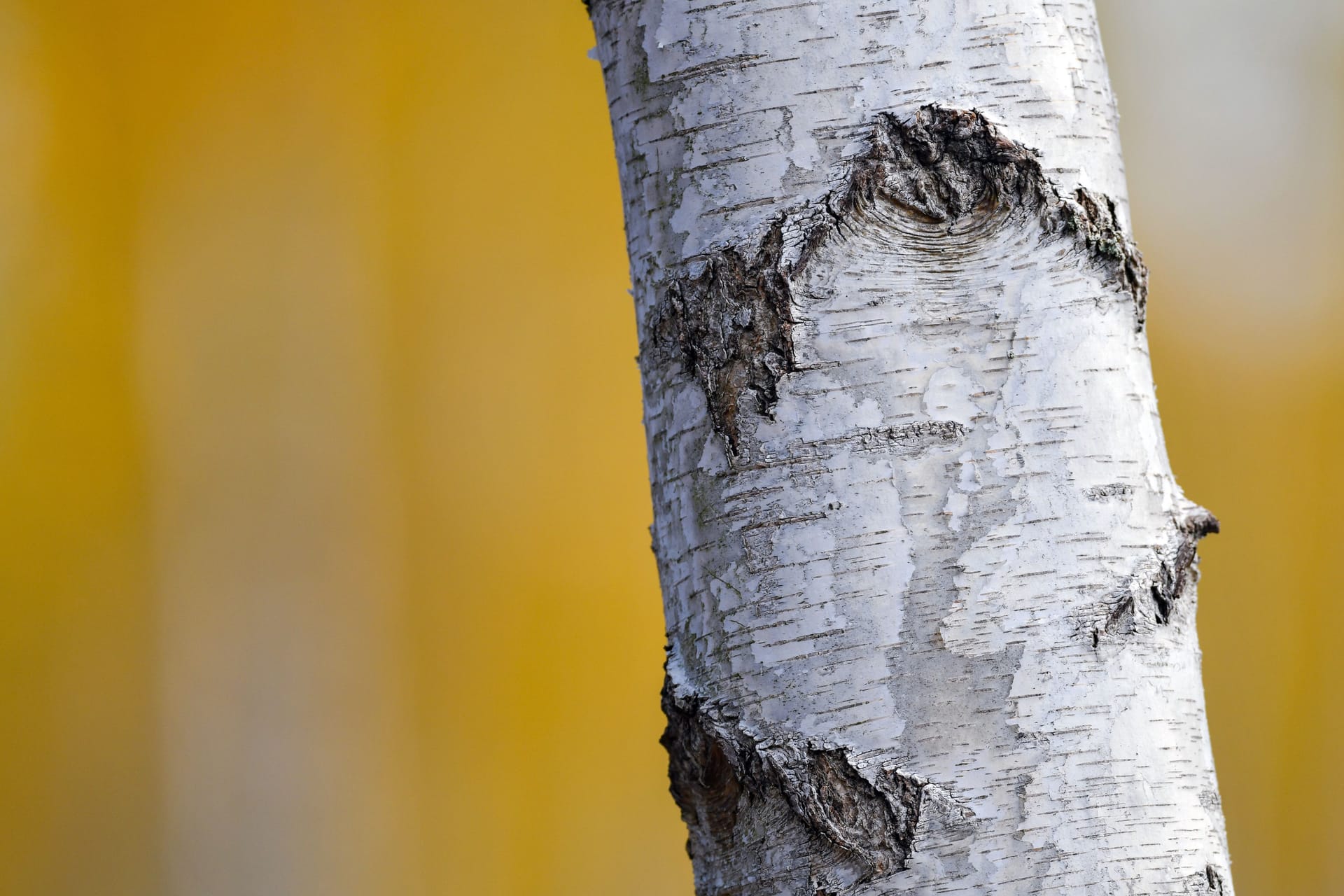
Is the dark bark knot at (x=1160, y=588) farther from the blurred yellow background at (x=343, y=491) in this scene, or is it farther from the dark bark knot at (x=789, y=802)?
the blurred yellow background at (x=343, y=491)

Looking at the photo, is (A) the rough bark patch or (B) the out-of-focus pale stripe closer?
(A) the rough bark patch

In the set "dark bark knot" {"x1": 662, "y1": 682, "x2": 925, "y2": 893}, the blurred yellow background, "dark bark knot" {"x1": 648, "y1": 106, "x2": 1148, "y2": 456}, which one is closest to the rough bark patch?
"dark bark knot" {"x1": 648, "y1": 106, "x2": 1148, "y2": 456}

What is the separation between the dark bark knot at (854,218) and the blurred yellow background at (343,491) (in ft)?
5.43

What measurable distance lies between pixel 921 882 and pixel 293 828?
5.69 feet

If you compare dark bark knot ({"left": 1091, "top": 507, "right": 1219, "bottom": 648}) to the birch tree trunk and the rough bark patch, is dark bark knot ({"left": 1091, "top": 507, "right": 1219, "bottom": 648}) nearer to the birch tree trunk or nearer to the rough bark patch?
the birch tree trunk

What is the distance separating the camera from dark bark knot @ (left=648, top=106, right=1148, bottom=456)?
40 cm

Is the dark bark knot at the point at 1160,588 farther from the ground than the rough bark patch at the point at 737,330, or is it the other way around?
the rough bark patch at the point at 737,330

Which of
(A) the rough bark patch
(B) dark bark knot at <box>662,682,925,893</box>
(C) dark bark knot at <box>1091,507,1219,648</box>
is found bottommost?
(B) dark bark knot at <box>662,682,925,893</box>

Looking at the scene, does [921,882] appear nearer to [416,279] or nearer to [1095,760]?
[1095,760]

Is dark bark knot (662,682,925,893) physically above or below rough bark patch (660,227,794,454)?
below

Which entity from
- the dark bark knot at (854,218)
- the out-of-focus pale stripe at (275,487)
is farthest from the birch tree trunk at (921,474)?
the out-of-focus pale stripe at (275,487)

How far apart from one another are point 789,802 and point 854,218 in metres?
0.22

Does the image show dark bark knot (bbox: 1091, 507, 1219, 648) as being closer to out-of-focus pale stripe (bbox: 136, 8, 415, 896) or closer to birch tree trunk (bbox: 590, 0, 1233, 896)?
birch tree trunk (bbox: 590, 0, 1233, 896)

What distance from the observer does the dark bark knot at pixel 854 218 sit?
0.40 meters
